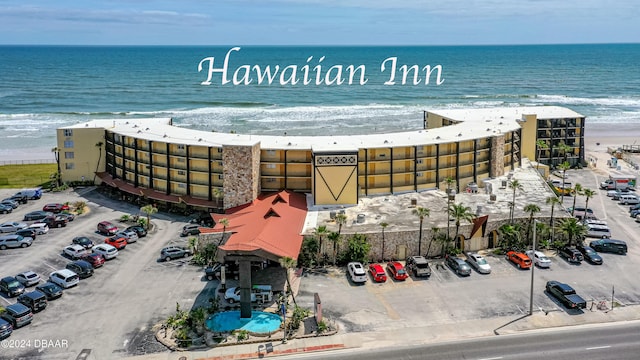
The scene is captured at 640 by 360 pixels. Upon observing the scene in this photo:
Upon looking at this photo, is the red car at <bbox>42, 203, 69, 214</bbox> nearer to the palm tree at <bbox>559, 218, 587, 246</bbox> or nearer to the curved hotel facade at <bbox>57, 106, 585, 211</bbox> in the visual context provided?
the curved hotel facade at <bbox>57, 106, 585, 211</bbox>

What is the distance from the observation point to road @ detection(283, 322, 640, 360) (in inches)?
1478

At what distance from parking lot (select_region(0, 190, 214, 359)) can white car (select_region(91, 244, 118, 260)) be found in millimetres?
490

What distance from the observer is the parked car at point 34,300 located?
1722 inches

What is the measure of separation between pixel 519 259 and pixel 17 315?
4140cm

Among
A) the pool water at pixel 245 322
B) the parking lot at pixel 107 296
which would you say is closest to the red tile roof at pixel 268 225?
the pool water at pixel 245 322

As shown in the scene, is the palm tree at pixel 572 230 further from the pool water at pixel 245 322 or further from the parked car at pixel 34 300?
the parked car at pixel 34 300

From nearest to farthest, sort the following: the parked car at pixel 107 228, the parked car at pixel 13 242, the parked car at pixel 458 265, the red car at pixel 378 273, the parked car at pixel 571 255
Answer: the red car at pixel 378 273 < the parked car at pixel 458 265 < the parked car at pixel 571 255 < the parked car at pixel 13 242 < the parked car at pixel 107 228

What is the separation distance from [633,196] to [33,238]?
70.5 metres

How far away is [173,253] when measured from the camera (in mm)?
54562

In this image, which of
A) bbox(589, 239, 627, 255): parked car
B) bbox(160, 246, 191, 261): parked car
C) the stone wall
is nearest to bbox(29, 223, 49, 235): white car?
bbox(160, 246, 191, 261): parked car

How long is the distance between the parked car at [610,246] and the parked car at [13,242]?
56.4m

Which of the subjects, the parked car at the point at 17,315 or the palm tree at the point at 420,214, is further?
the palm tree at the point at 420,214

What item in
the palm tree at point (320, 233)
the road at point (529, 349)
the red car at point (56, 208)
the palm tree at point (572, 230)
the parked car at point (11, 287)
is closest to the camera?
the road at point (529, 349)

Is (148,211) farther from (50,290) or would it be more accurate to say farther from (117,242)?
(50,290)
